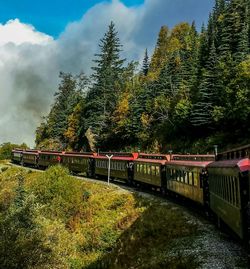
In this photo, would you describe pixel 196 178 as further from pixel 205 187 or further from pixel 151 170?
pixel 151 170

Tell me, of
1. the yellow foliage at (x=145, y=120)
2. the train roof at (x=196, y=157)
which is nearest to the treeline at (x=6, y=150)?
the yellow foliage at (x=145, y=120)

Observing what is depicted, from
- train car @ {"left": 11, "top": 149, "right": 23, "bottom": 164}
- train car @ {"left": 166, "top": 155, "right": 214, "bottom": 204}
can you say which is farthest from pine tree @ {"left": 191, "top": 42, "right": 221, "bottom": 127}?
train car @ {"left": 11, "top": 149, "right": 23, "bottom": 164}

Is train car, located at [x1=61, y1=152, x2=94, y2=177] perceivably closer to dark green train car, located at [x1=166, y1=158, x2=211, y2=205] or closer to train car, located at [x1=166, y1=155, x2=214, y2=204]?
train car, located at [x1=166, y1=155, x2=214, y2=204]

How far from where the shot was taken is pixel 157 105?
213 feet

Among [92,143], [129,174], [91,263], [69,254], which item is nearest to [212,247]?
[91,263]

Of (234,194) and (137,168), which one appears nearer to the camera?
(234,194)

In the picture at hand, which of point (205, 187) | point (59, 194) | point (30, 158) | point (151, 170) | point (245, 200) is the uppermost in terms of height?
point (30, 158)

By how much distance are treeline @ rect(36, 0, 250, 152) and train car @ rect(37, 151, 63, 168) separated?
12821 millimetres

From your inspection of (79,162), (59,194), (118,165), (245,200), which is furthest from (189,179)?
(79,162)

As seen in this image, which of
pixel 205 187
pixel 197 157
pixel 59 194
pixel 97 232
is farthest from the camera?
pixel 59 194

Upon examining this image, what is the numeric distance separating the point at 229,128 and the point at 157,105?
1758 centimetres

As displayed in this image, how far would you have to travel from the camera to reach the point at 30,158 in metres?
74.5

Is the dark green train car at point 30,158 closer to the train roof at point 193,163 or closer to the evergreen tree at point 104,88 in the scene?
the evergreen tree at point 104,88

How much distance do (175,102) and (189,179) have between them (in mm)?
40660
